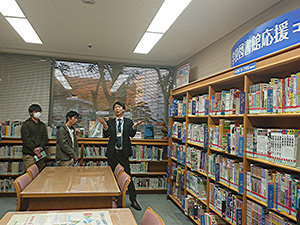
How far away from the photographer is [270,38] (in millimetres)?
2508

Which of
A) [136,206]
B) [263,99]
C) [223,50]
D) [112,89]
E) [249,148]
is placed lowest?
[136,206]

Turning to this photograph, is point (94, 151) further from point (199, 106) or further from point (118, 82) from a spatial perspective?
point (199, 106)

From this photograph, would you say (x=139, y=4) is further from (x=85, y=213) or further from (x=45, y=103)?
(x=45, y=103)

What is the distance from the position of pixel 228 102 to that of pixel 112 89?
12.4 ft

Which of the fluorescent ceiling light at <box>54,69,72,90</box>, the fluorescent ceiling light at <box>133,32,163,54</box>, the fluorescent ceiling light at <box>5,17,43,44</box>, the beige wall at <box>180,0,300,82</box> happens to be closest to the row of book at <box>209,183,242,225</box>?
the beige wall at <box>180,0,300,82</box>

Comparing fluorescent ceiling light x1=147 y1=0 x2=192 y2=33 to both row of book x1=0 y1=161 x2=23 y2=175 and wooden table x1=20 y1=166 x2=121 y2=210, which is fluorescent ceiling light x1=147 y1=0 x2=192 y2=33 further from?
row of book x1=0 y1=161 x2=23 y2=175

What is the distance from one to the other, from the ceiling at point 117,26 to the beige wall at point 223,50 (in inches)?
3.5

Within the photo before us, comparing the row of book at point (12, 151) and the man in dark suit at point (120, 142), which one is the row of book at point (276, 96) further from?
the row of book at point (12, 151)

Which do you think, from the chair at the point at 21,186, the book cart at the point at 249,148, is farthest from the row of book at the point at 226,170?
the chair at the point at 21,186

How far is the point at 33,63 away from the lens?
19.9 ft

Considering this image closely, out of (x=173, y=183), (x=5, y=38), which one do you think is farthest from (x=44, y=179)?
(x=5, y=38)

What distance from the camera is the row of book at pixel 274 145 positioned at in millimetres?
2150

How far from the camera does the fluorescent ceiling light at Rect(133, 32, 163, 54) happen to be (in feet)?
14.6

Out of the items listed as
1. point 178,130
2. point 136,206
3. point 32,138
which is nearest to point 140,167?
point 136,206
